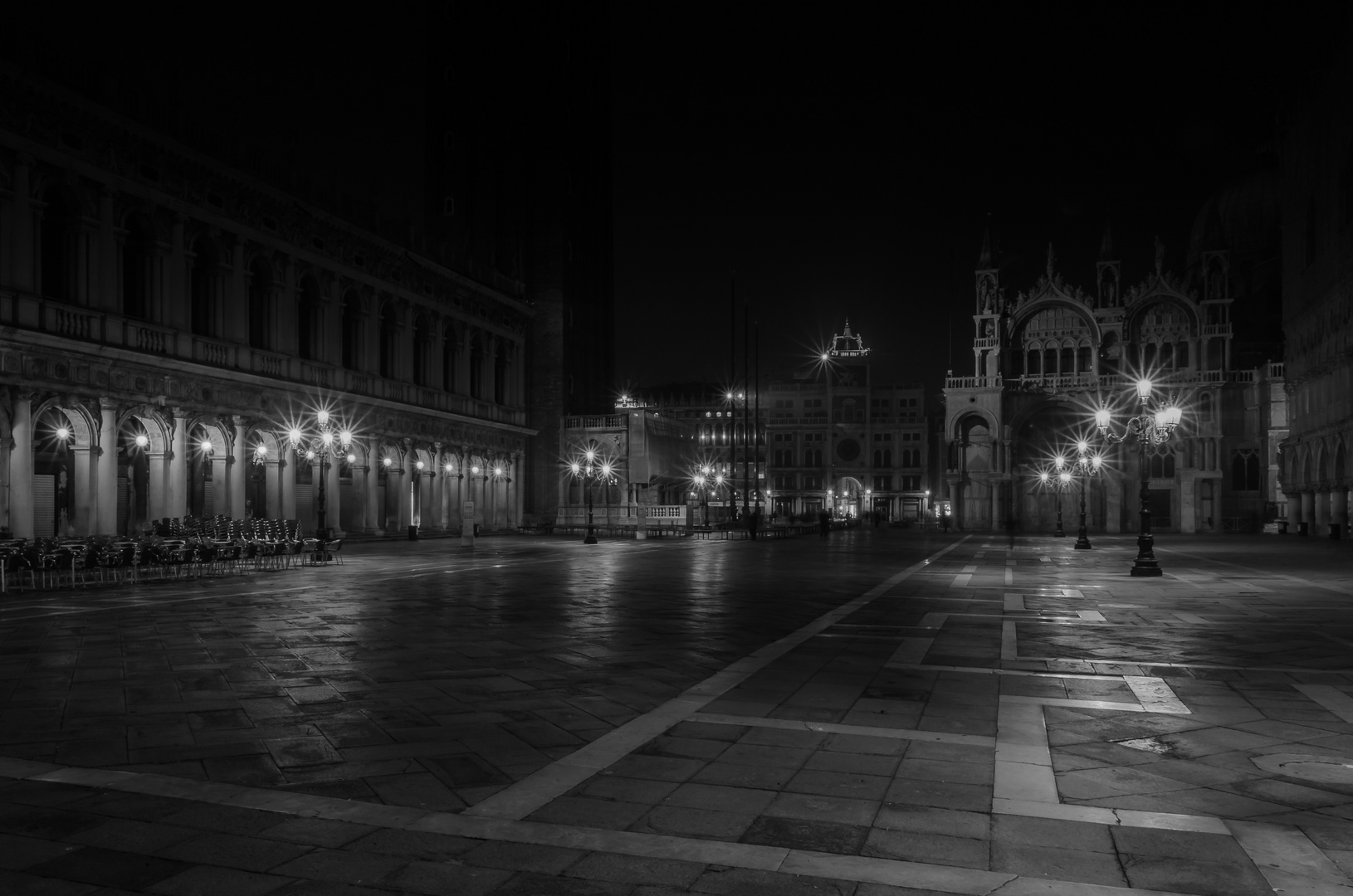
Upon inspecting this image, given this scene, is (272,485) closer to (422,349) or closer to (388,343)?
(388,343)

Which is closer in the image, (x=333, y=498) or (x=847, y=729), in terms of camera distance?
(x=847, y=729)

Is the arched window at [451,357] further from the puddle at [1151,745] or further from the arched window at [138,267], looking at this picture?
the puddle at [1151,745]

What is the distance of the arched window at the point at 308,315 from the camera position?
43.4 meters

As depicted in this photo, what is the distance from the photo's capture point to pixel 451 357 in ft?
183

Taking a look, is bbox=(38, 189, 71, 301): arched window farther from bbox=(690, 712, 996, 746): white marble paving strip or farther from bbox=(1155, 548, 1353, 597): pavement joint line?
bbox=(1155, 548, 1353, 597): pavement joint line

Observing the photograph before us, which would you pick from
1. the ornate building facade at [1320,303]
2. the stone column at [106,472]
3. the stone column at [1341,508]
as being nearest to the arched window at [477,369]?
the stone column at [106,472]

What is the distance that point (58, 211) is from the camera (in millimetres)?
30984

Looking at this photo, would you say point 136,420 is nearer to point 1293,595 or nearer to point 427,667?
point 427,667

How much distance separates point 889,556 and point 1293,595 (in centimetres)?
1537

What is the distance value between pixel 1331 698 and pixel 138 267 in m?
35.5

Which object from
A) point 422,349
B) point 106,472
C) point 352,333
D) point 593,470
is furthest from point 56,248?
point 593,470

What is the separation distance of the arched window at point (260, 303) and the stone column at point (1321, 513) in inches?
1953

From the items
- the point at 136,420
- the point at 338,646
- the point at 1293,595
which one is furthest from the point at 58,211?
the point at 1293,595

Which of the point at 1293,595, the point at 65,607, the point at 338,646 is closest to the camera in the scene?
the point at 338,646
